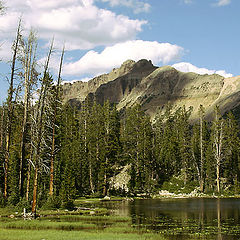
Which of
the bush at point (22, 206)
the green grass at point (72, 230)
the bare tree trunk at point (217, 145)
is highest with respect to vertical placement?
the bare tree trunk at point (217, 145)

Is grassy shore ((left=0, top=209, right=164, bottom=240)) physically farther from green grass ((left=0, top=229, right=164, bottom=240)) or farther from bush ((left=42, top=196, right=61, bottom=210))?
bush ((left=42, top=196, right=61, bottom=210))

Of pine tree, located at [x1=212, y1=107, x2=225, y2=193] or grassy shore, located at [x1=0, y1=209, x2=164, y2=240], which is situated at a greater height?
pine tree, located at [x1=212, y1=107, x2=225, y2=193]

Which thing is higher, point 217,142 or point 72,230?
point 217,142

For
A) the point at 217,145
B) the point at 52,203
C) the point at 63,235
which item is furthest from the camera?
the point at 217,145

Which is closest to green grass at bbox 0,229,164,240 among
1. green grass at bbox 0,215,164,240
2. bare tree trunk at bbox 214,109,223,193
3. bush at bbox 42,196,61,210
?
green grass at bbox 0,215,164,240

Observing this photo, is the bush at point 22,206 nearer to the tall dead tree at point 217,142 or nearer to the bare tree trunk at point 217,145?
the tall dead tree at point 217,142

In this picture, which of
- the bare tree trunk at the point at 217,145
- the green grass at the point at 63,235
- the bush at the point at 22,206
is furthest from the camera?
the bare tree trunk at the point at 217,145

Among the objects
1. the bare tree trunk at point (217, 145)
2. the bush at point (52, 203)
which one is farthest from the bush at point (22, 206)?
the bare tree trunk at point (217, 145)

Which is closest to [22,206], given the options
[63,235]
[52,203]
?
[52,203]

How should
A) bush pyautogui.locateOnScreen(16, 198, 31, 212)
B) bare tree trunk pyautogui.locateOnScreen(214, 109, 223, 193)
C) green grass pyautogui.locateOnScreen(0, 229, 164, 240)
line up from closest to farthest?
green grass pyautogui.locateOnScreen(0, 229, 164, 240) → bush pyautogui.locateOnScreen(16, 198, 31, 212) → bare tree trunk pyautogui.locateOnScreen(214, 109, 223, 193)

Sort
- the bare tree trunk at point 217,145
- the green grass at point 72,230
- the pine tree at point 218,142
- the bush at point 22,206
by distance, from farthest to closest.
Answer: the pine tree at point 218,142, the bare tree trunk at point 217,145, the bush at point 22,206, the green grass at point 72,230

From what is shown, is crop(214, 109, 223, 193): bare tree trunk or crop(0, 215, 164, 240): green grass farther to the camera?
crop(214, 109, 223, 193): bare tree trunk

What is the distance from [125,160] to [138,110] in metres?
12.3

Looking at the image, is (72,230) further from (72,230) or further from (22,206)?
(22,206)
